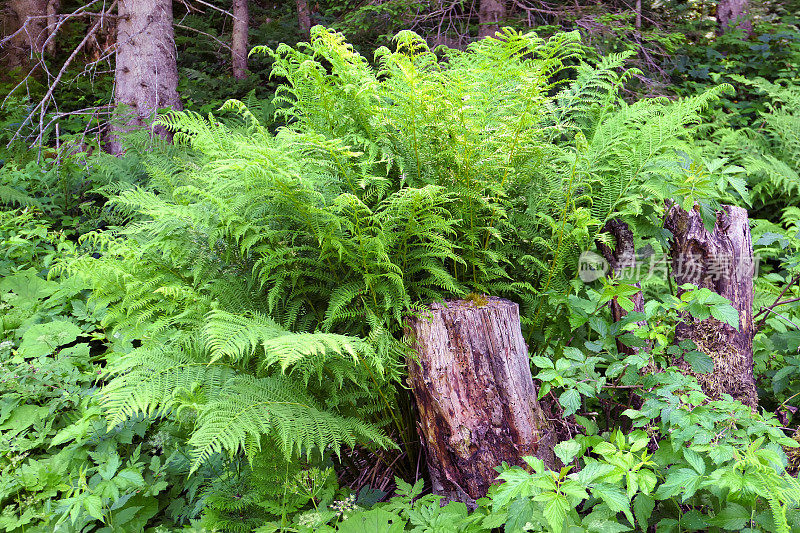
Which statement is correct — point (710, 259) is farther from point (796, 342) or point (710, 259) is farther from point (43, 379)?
point (43, 379)

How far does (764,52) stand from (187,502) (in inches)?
340

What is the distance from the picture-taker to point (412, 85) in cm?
176

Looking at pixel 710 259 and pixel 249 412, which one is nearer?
pixel 249 412

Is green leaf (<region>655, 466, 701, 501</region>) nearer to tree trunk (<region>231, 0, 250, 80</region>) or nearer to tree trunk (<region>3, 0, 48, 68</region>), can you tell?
tree trunk (<region>231, 0, 250, 80</region>)

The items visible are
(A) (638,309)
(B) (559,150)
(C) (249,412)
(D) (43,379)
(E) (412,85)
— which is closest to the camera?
(C) (249,412)

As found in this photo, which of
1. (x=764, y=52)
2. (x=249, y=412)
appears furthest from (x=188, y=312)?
(x=764, y=52)

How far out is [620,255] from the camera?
2.11m

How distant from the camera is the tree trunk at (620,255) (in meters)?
2.09

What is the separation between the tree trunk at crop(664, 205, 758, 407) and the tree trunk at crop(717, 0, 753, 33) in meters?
7.34

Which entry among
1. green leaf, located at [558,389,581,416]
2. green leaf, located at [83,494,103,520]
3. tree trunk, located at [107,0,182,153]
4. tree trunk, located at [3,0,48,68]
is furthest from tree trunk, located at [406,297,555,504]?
tree trunk, located at [3,0,48,68]

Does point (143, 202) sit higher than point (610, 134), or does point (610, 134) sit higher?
point (610, 134)

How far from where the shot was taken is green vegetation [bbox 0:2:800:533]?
1.49m

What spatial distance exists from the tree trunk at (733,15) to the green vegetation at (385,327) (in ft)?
23.7

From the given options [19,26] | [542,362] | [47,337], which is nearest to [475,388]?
[542,362]
